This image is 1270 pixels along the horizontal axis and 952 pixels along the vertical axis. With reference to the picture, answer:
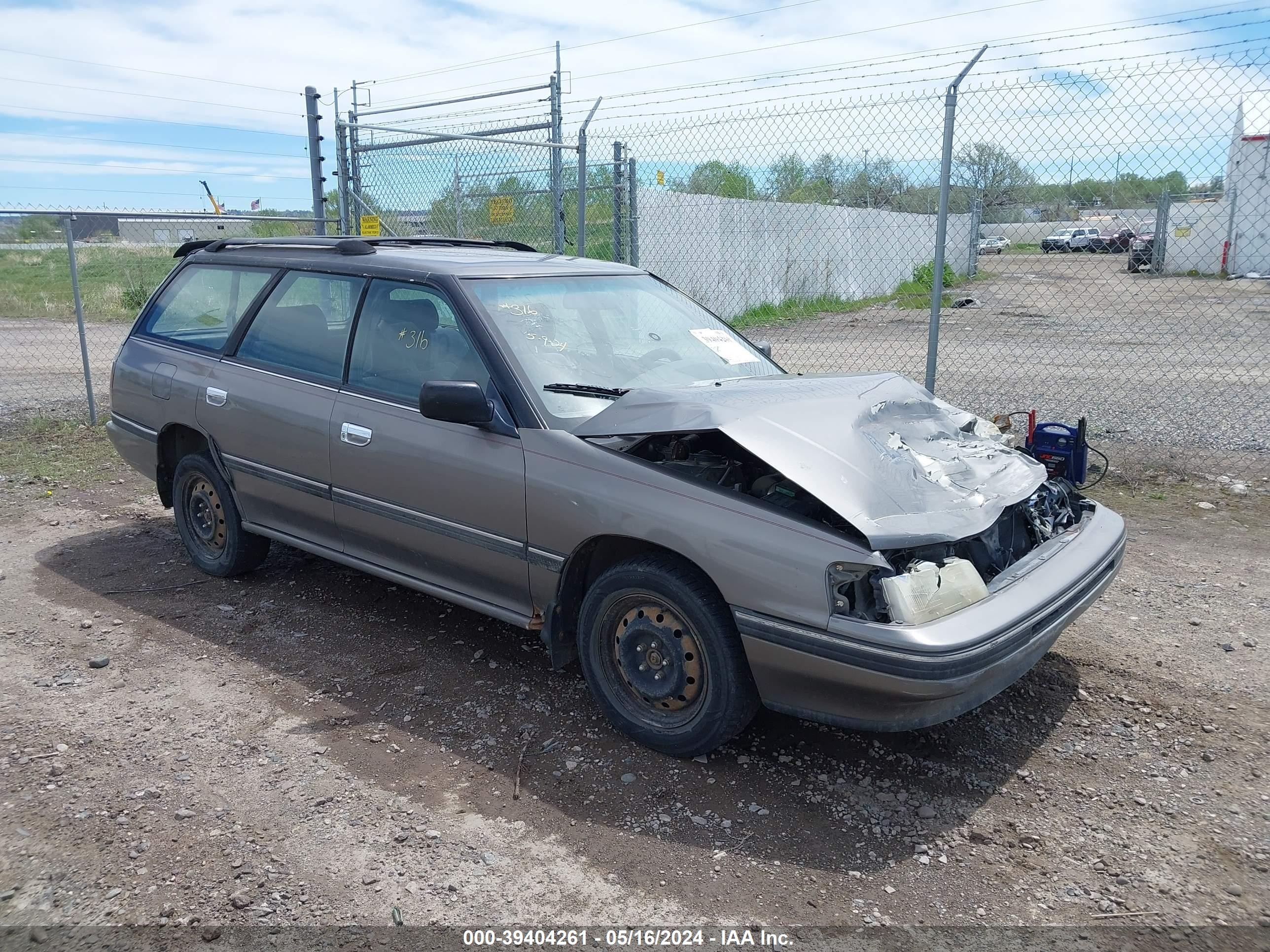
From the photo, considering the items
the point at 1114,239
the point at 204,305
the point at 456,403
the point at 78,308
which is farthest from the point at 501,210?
the point at 456,403

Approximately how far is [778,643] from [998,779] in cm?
99

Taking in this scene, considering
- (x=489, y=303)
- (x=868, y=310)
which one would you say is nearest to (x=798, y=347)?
(x=868, y=310)

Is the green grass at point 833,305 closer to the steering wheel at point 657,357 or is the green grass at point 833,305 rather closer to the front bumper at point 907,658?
the steering wheel at point 657,357

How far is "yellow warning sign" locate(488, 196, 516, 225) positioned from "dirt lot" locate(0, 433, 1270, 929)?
6.53 meters

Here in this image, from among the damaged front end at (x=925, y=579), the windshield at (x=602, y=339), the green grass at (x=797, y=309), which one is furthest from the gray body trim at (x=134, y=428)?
the green grass at (x=797, y=309)

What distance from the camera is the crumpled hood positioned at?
10.6ft

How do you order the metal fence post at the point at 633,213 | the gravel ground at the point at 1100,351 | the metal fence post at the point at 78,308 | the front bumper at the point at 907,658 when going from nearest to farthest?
the front bumper at the point at 907,658 < the gravel ground at the point at 1100,351 < the metal fence post at the point at 78,308 < the metal fence post at the point at 633,213

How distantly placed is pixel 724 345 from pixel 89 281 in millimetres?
29747

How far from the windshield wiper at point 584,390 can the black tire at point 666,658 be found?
72cm

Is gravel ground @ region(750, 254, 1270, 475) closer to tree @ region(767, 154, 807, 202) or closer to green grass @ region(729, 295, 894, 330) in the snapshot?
green grass @ region(729, 295, 894, 330)

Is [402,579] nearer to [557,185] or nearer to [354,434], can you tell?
[354,434]

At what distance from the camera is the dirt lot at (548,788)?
285 centimetres

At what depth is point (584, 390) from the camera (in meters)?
3.96

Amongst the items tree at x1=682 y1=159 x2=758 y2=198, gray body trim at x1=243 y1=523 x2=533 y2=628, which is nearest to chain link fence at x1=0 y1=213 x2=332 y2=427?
gray body trim at x1=243 y1=523 x2=533 y2=628
